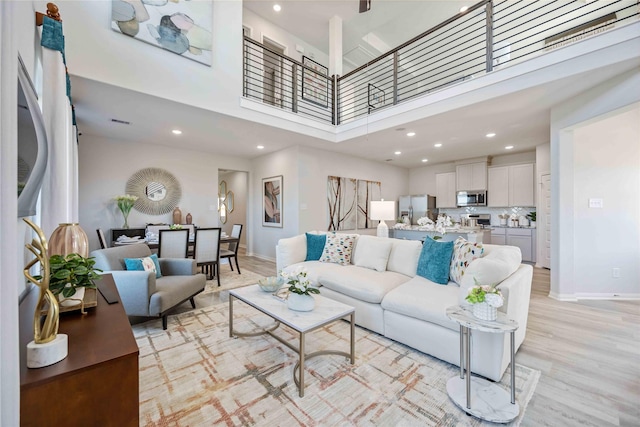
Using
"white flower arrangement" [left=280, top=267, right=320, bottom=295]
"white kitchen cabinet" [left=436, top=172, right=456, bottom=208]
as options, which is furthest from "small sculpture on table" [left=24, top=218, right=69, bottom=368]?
"white kitchen cabinet" [left=436, top=172, right=456, bottom=208]

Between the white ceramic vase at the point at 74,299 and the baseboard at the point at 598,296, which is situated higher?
the white ceramic vase at the point at 74,299

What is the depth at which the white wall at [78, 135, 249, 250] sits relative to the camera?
477cm

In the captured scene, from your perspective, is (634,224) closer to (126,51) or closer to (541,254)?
(541,254)

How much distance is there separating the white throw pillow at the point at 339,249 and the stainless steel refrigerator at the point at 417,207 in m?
4.47

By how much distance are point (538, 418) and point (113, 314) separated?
2503mm

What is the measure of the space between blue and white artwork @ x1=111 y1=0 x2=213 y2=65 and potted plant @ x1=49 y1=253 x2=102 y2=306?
3084 mm

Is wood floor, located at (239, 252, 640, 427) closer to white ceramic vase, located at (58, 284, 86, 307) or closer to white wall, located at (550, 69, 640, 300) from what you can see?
white wall, located at (550, 69, 640, 300)

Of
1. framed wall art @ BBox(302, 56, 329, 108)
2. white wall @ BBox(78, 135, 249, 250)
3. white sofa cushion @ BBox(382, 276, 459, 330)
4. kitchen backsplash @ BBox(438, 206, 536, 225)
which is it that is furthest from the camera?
kitchen backsplash @ BBox(438, 206, 536, 225)

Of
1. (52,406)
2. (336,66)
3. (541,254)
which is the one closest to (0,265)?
(52,406)

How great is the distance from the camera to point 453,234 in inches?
208

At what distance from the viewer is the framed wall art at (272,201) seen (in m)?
5.93

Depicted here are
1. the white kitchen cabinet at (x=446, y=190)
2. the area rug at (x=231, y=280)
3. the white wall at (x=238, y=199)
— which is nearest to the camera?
the area rug at (x=231, y=280)

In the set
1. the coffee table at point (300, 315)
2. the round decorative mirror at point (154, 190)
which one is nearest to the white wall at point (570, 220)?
the coffee table at point (300, 315)

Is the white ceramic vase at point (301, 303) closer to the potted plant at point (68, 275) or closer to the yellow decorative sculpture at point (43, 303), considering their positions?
the potted plant at point (68, 275)
